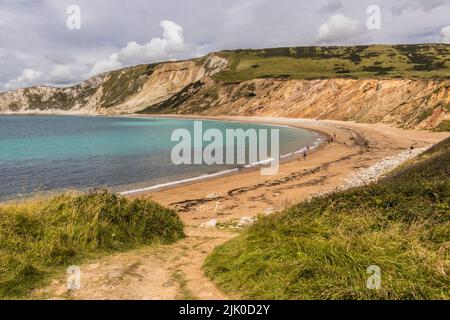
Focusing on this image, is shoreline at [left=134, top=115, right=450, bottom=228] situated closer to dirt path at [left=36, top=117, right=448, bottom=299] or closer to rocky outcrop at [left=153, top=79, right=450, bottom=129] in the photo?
dirt path at [left=36, top=117, right=448, bottom=299]

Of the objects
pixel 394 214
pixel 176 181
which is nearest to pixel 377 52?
pixel 176 181

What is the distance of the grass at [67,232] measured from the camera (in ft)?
23.1

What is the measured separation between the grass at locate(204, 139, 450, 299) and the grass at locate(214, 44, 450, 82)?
4159 inches

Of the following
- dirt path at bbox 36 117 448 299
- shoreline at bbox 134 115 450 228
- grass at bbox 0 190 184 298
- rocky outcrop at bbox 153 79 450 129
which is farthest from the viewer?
rocky outcrop at bbox 153 79 450 129

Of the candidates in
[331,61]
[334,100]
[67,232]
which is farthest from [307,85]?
[67,232]

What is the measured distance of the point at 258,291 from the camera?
20.6 ft

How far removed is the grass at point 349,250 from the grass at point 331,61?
347 feet

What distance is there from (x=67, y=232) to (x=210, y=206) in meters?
13.5

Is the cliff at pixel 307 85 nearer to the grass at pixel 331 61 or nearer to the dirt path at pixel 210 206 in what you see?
the grass at pixel 331 61

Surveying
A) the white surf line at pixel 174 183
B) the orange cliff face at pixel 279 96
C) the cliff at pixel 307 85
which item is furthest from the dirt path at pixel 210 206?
the cliff at pixel 307 85

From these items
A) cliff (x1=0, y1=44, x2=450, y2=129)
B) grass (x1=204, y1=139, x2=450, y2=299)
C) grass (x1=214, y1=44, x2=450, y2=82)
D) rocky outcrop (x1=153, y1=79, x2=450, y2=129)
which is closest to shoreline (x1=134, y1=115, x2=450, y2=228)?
grass (x1=204, y1=139, x2=450, y2=299)

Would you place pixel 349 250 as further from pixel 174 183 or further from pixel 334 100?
pixel 334 100

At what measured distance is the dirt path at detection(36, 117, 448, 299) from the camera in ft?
22.1
